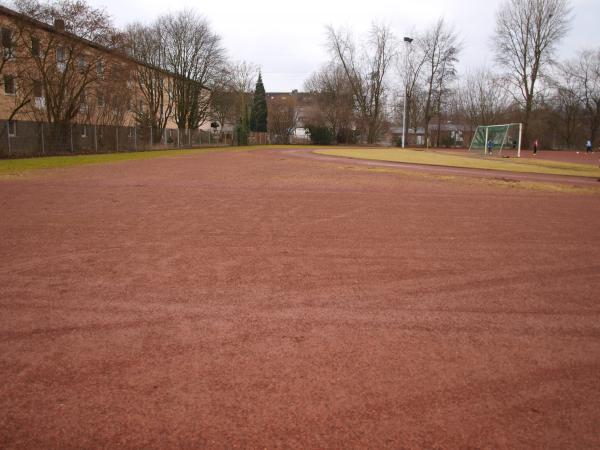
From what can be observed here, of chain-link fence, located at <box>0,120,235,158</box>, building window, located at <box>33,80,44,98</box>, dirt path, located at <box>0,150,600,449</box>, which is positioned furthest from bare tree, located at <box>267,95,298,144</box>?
dirt path, located at <box>0,150,600,449</box>

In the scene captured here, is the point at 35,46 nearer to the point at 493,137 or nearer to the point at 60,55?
the point at 60,55

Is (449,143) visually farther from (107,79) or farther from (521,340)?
(521,340)

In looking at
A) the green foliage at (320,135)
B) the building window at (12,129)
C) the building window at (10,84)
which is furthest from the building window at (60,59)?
the green foliage at (320,135)

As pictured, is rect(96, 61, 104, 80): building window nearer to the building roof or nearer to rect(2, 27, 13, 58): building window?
the building roof

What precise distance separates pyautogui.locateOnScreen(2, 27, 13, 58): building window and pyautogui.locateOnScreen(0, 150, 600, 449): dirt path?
2551 cm

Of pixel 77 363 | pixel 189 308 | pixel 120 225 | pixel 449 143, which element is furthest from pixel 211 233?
pixel 449 143

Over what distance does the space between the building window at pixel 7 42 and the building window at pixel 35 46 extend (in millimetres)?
1340

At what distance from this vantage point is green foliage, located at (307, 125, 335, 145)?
73000 millimetres

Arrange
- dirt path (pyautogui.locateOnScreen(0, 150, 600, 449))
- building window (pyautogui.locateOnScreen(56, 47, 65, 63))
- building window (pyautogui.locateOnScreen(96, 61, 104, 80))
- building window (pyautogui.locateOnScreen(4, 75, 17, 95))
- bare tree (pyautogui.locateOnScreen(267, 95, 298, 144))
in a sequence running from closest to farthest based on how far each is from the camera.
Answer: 1. dirt path (pyautogui.locateOnScreen(0, 150, 600, 449))
2. building window (pyautogui.locateOnScreen(4, 75, 17, 95))
3. building window (pyautogui.locateOnScreen(56, 47, 65, 63))
4. building window (pyautogui.locateOnScreen(96, 61, 104, 80))
5. bare tree (pyautogui.locateOnScreen(267, 95, 298, 144))

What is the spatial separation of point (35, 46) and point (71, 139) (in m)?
6.49

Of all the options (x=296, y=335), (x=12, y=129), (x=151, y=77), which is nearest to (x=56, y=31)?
(x=12, y=129)

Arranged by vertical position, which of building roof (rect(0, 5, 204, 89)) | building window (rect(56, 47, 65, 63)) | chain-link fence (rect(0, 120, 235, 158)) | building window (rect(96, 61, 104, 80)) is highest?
building roof (rect(0, 5, 204, 89))

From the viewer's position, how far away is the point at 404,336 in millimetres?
3898

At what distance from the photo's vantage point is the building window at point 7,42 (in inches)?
1124
